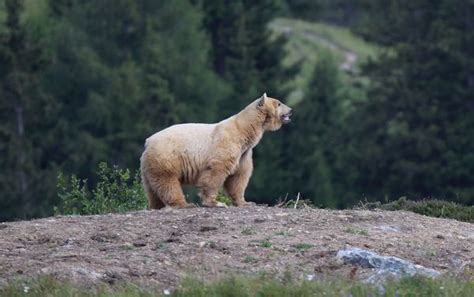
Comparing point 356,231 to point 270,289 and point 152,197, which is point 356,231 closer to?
point 270,289

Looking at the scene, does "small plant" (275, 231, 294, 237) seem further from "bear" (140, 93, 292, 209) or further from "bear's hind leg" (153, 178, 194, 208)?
"bear's hind leg" (153, 178, 194, 208)

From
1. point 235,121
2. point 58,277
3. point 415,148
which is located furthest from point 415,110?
point 58,277

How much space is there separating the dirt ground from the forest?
3399cm

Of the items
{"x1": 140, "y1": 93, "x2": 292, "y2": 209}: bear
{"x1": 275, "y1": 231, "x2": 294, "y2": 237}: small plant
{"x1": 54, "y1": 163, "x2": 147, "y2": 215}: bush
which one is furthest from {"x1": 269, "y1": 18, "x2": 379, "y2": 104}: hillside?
{"x1": 275, "y1": 231, "x2": 294, "y2": 237}: small plant

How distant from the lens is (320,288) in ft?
37.7

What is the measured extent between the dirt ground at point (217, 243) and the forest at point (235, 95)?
34.0 meters

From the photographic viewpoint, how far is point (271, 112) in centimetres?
1747

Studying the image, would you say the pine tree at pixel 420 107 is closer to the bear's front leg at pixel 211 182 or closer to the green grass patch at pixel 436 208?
the green grass patch at pixel 436 208

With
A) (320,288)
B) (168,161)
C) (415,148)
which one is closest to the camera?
(320,288)

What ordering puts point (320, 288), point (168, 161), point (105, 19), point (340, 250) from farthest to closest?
1. point (105, 19)
2. point (168, 161)
3. point (340, 250)
4. point (320, 288)

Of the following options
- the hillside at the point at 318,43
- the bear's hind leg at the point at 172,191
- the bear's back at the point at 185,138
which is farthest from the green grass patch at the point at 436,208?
the hillside at the point at 318,43

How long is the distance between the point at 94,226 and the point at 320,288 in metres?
3.80

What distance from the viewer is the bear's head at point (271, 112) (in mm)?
17422

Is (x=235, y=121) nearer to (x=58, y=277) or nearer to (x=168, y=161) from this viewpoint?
(x=168, y=161)
